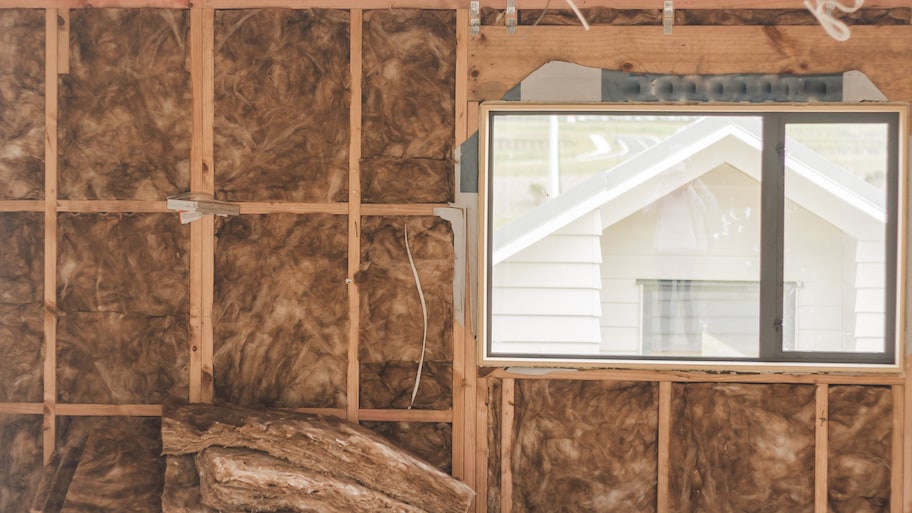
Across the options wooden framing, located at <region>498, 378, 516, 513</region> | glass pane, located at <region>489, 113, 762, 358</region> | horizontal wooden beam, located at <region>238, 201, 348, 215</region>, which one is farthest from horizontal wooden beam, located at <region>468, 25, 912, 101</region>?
wooden framing, located at <region>498, 378, 516, 513</region>

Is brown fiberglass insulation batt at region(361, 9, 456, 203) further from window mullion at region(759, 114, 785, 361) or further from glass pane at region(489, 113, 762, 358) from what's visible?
window mullion at region(759, 114, 785, 361)

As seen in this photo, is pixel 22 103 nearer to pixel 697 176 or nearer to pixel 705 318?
pixel 697 176

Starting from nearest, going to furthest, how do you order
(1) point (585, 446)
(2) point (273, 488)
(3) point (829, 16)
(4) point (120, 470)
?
(3) point (829, 16)
(2) point (273, 488)
(4) point (120, 470)
(1) point (585, 446)

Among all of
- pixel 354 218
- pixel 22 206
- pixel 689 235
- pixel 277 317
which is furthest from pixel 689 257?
pixel 22 206

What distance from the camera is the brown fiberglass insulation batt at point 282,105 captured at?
3318 millimetres

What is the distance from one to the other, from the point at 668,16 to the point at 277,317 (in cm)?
233

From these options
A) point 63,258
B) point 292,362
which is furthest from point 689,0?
point 63,258

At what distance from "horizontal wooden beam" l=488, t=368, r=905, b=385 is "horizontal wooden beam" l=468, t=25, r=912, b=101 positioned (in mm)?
1307

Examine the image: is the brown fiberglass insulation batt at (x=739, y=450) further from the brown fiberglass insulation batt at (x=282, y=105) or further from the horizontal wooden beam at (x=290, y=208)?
the brown fiberglass insulation batt at (x=282, y=105)

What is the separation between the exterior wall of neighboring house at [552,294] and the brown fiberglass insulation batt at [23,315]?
221 centimetres

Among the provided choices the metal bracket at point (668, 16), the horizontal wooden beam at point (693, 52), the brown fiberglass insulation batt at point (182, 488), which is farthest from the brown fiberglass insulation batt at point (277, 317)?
the metal bracket at point (668, 16)

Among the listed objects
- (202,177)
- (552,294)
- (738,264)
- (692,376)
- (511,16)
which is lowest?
(692,376)

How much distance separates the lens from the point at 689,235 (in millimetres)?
3328

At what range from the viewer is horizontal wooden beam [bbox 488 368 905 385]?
322 cm
